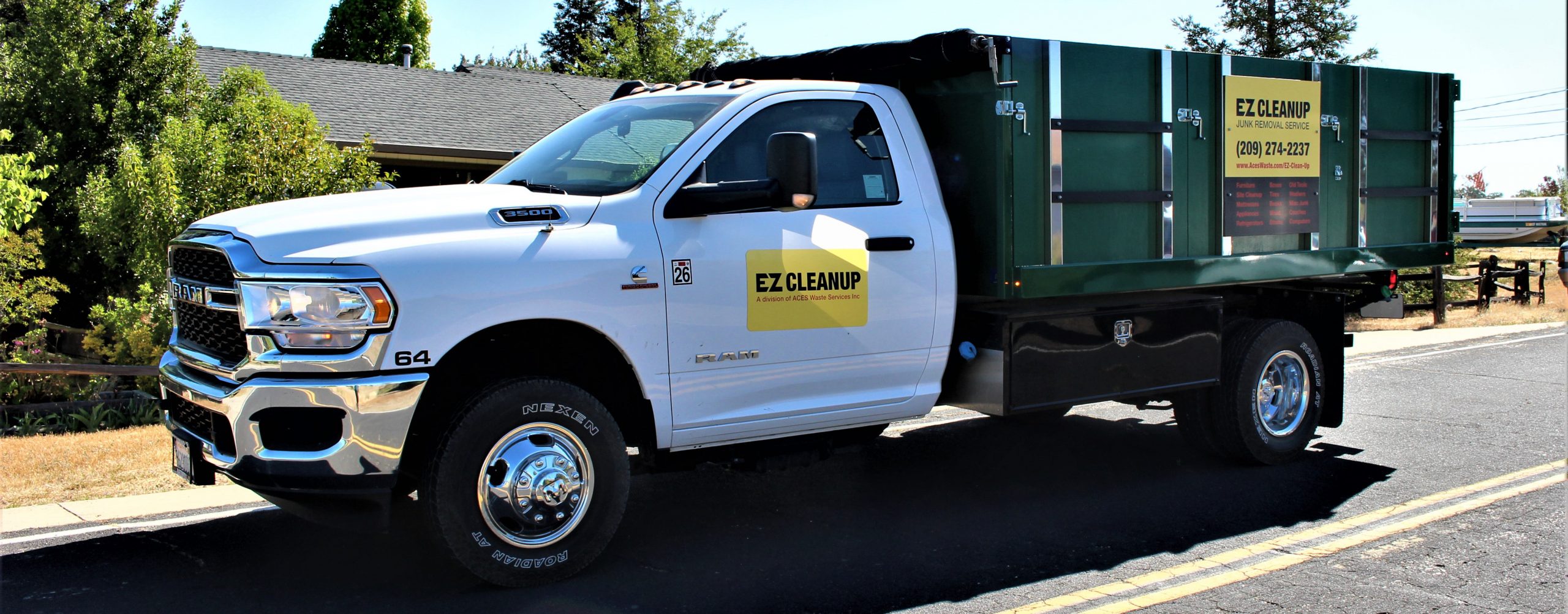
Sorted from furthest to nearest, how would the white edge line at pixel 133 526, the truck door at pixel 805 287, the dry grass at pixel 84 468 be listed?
1. the dry grass at pixel 84 468
2. the white edge line at pixel 133 526
3. the truck door at pixel 805 287

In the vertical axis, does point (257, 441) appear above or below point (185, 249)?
below

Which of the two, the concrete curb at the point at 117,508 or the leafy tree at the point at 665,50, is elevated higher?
the leafy tree at the point at 665,50

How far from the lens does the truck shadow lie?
5090 mm

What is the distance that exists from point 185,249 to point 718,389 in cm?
236

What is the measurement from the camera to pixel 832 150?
6.11 meters

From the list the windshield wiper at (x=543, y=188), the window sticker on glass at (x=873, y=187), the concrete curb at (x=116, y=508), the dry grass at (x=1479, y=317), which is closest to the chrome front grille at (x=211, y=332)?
the windshield wiper at (x=543, y=188)

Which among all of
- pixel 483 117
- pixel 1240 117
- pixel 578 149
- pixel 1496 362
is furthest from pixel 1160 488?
pixel 483 117

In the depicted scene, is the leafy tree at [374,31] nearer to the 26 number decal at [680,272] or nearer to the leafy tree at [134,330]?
the leafy tree at [134,330]

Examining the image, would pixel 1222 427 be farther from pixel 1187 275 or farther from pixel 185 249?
pixel 185 249

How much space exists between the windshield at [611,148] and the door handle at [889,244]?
0.97 m

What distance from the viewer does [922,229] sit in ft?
20.2

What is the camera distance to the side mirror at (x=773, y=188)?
543cm

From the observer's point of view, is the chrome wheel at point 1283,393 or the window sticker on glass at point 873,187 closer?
the window sticker on glass at point 873,187

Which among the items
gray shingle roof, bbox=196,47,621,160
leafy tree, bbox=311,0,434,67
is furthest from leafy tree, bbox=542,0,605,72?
gray shingle roof, bbox=196,47,621,160
